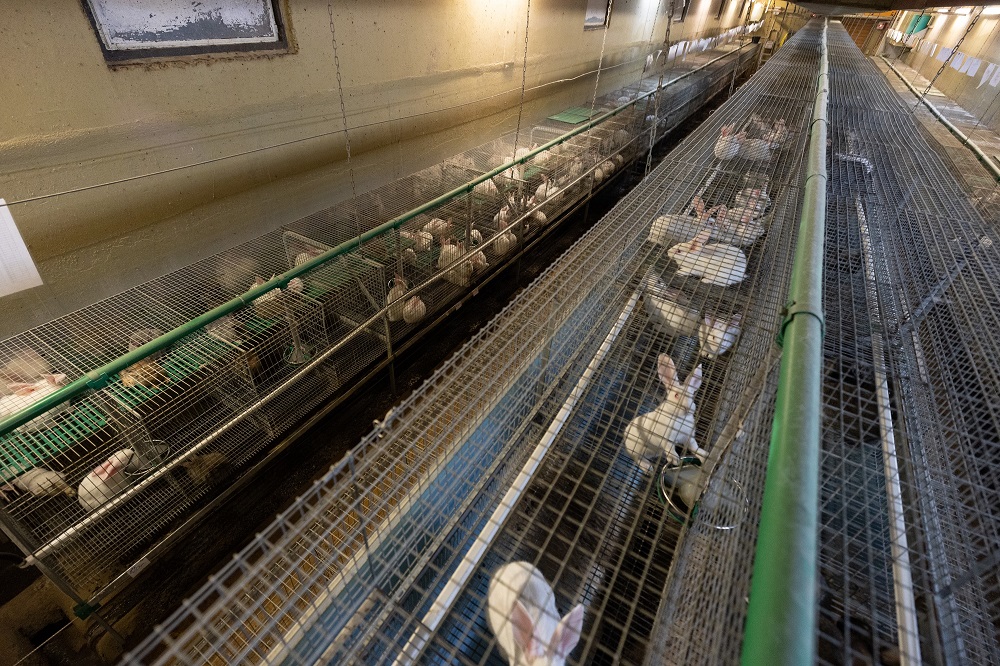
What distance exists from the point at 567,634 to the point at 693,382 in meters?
0.87

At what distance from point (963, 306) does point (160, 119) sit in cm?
390

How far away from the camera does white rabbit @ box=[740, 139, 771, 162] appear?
316 centimetres

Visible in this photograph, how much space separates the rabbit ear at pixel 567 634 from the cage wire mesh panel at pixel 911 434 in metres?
0.42

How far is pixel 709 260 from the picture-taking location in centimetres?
193

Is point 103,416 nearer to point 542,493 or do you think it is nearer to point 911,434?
point 542,493

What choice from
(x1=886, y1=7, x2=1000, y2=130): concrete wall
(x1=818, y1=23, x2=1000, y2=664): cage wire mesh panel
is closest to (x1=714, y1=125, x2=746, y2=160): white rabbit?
(x1=818, y1=23, x2=1000, y2=664): cage wire mesh panel

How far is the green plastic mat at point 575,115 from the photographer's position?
18.1 ft

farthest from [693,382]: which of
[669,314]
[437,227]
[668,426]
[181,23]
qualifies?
[181,23]

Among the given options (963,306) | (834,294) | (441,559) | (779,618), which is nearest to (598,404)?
(441,559)

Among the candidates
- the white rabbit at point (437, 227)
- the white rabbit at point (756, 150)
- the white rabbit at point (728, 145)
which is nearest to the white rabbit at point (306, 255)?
the white rabbit at point (437, 227)

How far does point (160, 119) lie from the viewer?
2492 millimetres

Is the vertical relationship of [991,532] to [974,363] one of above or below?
below

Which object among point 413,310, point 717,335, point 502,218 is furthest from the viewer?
point 502,218

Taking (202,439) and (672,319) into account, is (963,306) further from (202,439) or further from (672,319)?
(202,439)
